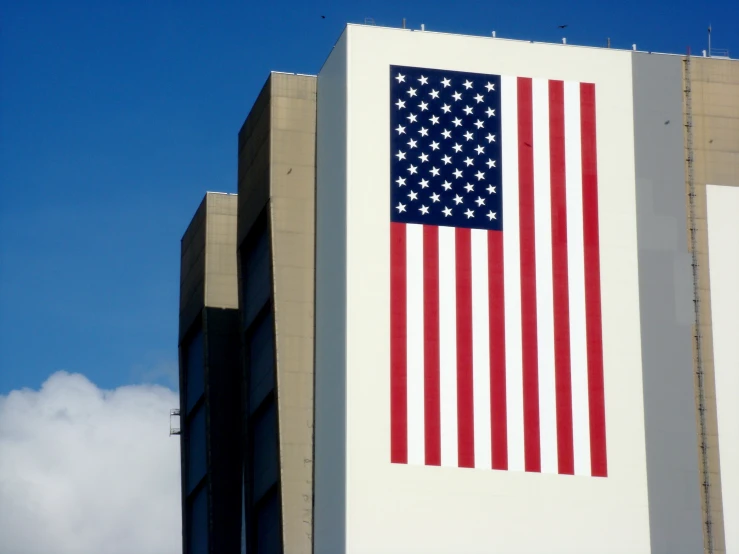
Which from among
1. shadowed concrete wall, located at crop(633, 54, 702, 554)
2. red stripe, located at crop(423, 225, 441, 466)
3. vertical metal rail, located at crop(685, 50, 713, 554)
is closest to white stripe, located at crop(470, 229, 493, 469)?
red stripe, located at crop(423, 225, 441, 466)

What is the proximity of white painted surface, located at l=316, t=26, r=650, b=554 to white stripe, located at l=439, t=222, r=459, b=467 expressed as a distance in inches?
23.6

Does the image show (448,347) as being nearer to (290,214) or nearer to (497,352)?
(497,352)

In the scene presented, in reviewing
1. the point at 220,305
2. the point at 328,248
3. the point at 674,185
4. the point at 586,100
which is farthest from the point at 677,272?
the point at 220,305

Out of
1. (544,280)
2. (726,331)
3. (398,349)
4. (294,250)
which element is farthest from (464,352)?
(726,331)

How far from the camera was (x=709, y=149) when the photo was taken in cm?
7781

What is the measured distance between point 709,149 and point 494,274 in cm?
1405

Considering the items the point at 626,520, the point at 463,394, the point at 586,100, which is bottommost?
the point at 626,520

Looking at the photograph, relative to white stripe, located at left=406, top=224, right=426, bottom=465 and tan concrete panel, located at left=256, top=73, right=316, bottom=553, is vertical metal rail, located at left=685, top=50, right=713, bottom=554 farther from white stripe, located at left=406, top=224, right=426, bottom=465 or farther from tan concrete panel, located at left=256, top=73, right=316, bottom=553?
tan concrete panel, located at left=256, top=73, right=316, bottom=553

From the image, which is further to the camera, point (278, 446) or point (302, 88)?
point (302, 88)

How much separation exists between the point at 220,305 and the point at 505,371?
1095 inches

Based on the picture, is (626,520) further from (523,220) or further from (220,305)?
(220,305)

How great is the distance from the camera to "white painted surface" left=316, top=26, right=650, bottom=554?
228 ft

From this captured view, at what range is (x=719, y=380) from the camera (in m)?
74.7

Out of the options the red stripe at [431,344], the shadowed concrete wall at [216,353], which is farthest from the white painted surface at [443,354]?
the shadowed concrete wall at [216,353]
